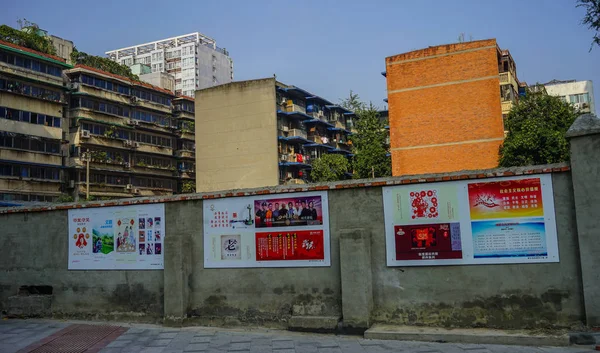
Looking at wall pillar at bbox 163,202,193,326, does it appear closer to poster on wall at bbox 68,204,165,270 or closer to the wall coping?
poster on wall at bbox 68,204,165,270

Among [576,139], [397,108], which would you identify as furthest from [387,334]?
[397,108]

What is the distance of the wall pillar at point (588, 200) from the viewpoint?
859 cm

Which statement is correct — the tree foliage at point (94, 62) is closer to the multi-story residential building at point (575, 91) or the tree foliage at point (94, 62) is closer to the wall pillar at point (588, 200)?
the wall pillar at point (588, 200)

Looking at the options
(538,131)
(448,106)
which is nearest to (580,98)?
(448,106)

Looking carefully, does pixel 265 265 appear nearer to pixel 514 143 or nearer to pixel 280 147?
pixel 514 143

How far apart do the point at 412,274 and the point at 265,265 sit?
3119 millimetres

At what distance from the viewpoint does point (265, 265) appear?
10898 millimetres

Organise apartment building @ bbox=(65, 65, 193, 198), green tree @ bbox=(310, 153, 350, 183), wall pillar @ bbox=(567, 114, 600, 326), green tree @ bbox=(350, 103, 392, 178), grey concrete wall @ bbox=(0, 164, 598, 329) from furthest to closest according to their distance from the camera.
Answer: green tree @ bbox=(310, 153, 350, 183), apartment building @ bbox=(65, 65, 193, 198), green tree @ bbox=(350, 103, 392, 178), grey concrete wall @ bbox=(0, 164, 598, 329), wall pillar @ bbox=(567, 114, 600, 326)

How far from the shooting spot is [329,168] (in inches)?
1866

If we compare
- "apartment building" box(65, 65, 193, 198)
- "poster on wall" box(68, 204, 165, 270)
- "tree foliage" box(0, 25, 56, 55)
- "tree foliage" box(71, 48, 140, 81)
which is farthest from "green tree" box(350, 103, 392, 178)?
"poster on wall" box(68, 204, 165, 270)

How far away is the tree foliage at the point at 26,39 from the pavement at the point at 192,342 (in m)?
37.7

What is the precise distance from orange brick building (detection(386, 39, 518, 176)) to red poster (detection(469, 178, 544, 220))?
2807cm

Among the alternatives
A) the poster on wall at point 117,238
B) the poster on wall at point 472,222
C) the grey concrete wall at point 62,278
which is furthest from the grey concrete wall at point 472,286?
the grey concrete wall at point 62,278

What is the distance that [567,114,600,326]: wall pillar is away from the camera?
338 inches
